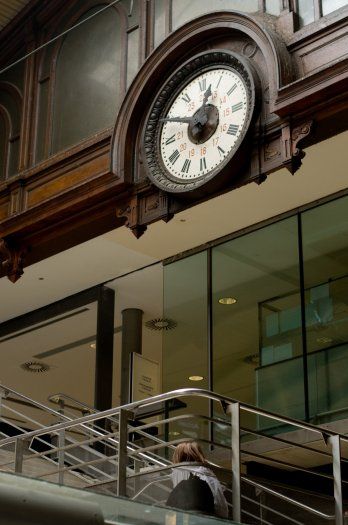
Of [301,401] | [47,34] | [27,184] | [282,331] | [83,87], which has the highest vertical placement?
[47,34]

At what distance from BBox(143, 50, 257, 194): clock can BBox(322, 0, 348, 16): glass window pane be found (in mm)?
1063

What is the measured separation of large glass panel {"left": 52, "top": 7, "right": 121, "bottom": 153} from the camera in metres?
14.7

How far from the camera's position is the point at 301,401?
41.8 feet

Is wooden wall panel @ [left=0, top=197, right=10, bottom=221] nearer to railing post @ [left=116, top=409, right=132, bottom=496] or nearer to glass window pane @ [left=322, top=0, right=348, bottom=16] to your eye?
glass window pane @ [left=322, top=0, right=348, bottom=16]

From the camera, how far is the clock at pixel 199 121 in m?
12.4

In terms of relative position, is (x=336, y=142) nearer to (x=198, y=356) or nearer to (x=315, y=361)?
(x=315, y=361)

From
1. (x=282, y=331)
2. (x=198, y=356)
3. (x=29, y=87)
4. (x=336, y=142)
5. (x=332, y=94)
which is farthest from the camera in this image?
(x=29, y=87)

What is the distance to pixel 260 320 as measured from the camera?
13828 mm

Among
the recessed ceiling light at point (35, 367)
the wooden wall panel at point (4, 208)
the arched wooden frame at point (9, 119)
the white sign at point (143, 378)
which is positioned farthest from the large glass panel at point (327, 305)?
the recessed ceiling light at point (35, 367)

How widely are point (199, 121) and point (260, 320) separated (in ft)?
8.92

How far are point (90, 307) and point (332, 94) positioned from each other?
665 centimetres

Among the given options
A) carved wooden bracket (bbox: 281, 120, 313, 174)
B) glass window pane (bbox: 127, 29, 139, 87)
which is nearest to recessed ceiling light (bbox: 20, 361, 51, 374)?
glass window pane (bbox: 127, 29, 139, 87)

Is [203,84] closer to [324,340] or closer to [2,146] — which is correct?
[324,340]

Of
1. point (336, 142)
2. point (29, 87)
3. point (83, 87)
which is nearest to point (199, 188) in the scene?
point (336, 142)
